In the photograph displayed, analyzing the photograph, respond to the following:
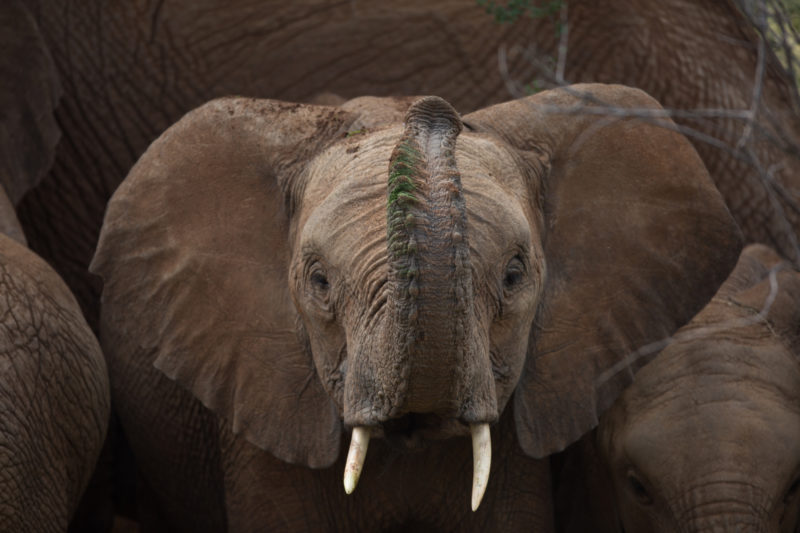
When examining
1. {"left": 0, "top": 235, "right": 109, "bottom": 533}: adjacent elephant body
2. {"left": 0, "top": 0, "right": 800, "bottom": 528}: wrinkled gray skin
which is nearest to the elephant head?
{"left": 0, "top": 235, "right": 109, "bottom": 533}: adjacent elephant body

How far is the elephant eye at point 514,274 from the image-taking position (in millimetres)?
3229

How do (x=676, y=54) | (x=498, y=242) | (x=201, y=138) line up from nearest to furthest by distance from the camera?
1. (x=498, y=242)
2. (x=201, y=138)
3. (x=676, y=54)

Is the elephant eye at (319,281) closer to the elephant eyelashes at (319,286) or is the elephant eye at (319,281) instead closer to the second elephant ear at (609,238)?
the elephant eyelashes at (319,286)

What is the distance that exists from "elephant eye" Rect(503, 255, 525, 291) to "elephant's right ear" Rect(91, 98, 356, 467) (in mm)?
538

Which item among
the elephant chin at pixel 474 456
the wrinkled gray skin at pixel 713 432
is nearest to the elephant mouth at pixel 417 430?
the elephant chin at pixel 474 456

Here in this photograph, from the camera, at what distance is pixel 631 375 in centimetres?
369

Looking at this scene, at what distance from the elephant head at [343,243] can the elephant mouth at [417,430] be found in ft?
0.65

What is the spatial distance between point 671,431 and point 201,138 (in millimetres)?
1258

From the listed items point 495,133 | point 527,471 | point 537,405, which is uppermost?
point 495,133

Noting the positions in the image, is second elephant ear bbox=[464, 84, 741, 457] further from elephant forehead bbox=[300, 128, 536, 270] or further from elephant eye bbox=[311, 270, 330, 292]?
elephant eye bbox=[311, 270, 330, 292]

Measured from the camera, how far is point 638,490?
151 inches

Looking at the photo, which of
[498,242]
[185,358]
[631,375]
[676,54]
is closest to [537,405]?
[631,375]

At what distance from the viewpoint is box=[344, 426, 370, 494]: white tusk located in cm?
294

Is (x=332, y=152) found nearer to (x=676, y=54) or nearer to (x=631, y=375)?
(x=631, y=375)
